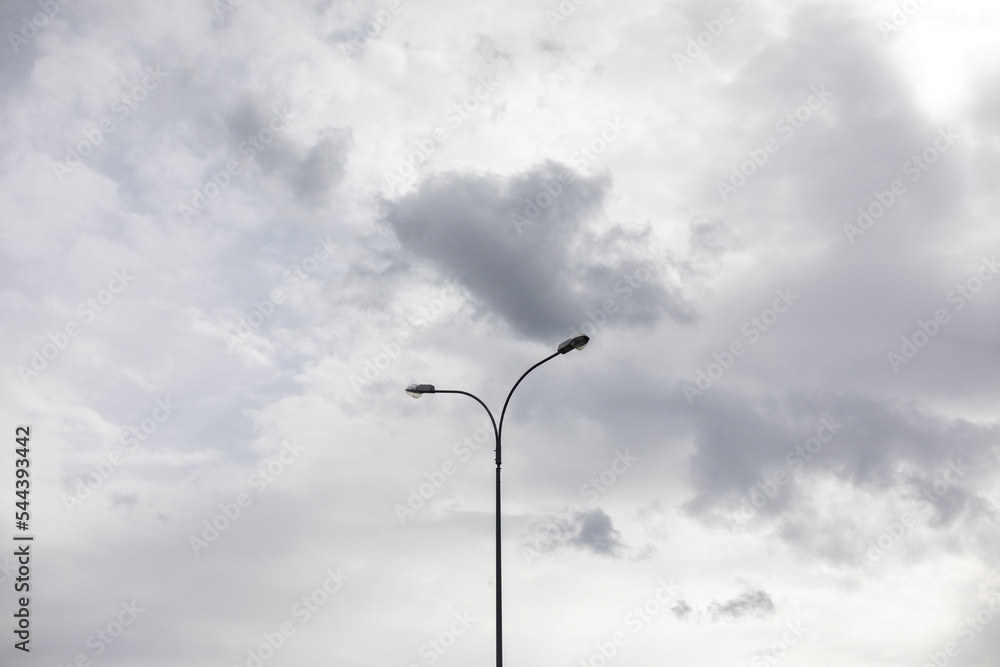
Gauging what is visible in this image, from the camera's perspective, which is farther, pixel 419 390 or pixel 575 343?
pixel 419 390

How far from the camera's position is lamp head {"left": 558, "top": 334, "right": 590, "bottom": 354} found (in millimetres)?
19344

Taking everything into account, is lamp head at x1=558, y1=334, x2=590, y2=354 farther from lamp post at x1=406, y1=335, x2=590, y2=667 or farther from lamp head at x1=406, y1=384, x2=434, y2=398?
lamp head at x1=406, y1=384, x2=434, y2=398

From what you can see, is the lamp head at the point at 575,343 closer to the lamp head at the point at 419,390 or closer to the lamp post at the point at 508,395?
the lamp post at the point at 508,395

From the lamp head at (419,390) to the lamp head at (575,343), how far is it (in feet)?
14.5

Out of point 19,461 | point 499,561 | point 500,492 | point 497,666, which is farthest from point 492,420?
point 19,461

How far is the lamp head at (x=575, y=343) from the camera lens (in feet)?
63.5

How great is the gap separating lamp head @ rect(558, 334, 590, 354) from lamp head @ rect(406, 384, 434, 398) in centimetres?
442

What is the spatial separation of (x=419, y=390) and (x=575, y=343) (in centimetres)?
513

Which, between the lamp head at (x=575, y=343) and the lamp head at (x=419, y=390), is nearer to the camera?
the lamp head at (x=575, y=343)

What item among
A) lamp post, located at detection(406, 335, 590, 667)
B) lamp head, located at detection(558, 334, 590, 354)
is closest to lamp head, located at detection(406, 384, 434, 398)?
lamp post, located at detection(406, 335, 590, 667)

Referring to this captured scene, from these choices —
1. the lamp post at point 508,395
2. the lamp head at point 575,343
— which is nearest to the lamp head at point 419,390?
the lamp post at point 508,395

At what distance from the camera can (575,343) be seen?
64.0 ft

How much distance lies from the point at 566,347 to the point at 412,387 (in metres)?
5.04

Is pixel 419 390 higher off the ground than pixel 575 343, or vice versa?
pixel 575 343
